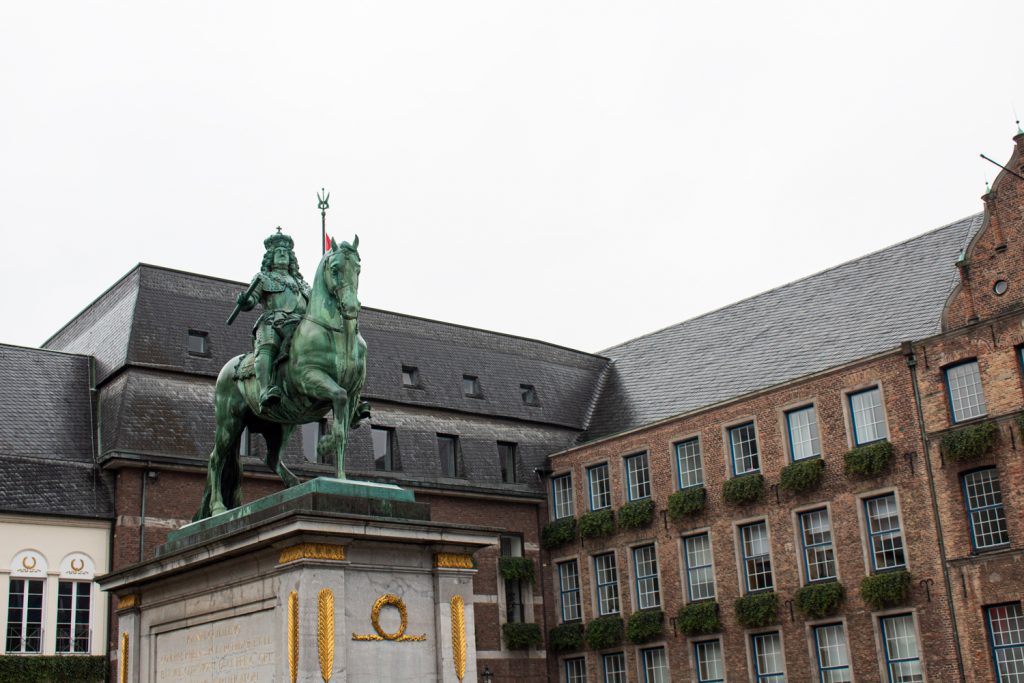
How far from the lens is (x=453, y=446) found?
39.0 meters

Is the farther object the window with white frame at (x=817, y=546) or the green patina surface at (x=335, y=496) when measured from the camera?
the window with white frame at (x=817, y=546)

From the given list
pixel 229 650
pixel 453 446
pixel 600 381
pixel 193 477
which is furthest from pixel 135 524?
pixel 229 650

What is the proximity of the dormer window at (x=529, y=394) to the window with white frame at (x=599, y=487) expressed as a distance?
13.4 ft

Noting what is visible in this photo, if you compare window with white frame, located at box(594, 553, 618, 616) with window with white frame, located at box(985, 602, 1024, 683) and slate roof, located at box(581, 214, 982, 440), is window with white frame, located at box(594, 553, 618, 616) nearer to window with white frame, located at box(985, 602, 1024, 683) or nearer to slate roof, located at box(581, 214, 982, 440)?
slate roof, located at box(581, 214, 982, 440)

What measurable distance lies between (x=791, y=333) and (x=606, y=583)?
927 centimetres

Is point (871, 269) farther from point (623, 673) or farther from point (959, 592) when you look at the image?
point (623, 673)

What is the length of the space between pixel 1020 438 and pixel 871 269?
9.91 meters

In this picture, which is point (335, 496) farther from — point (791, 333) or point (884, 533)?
point (791, 333)

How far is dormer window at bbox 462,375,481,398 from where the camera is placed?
40656 mm

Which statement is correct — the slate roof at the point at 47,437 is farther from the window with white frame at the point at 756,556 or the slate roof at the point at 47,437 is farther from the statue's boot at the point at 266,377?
the statue's boot at the point at 266,377

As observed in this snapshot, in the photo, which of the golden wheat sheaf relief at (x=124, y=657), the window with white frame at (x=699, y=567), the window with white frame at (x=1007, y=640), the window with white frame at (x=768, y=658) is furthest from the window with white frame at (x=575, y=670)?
the golden wheat sheaf relief at (x=124, y=657)

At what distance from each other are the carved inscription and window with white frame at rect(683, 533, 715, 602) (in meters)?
23.8

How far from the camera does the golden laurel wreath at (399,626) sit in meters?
11.1

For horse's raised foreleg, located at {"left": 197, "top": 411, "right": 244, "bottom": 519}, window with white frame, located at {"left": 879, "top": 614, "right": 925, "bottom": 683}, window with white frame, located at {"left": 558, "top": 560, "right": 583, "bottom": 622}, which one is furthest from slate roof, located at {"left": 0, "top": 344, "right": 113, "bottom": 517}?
window with white frame, located at {"left": 879, "top": 614, "right": 925, "bottom": 683}
